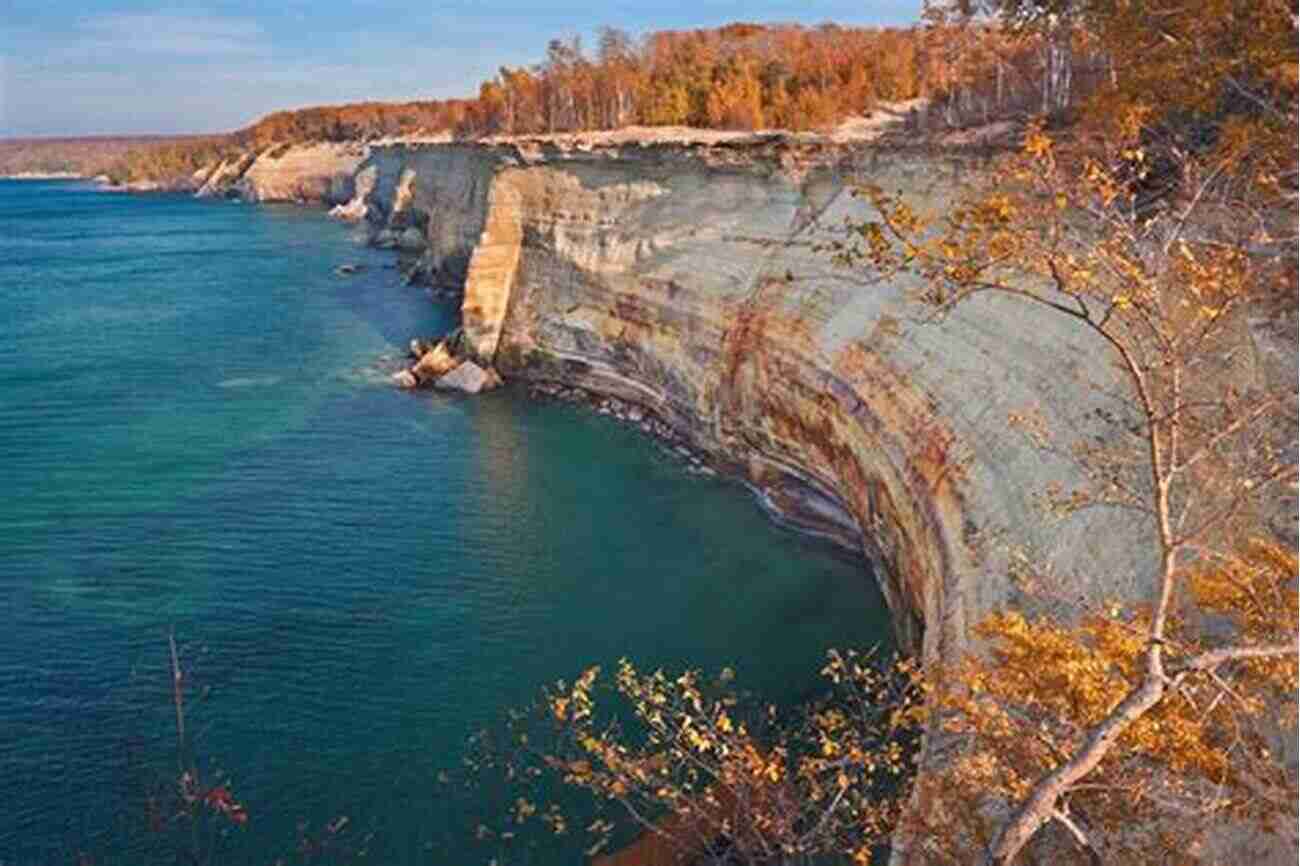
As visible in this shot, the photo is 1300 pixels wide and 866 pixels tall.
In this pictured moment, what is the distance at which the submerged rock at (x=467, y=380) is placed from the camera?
152 feet

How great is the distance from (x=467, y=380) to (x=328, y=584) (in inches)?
788

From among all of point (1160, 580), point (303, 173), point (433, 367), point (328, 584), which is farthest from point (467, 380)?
point (303, 173)

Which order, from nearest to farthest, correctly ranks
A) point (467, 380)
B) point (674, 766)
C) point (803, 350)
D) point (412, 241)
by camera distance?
point (674, 766) → point (803, 350) → point (467, 380) → point (412, 241)

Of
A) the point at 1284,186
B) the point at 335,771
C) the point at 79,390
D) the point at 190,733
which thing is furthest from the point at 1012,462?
the point at 79,390

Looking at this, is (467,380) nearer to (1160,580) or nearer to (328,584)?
(328,584)

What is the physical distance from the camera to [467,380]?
153ft

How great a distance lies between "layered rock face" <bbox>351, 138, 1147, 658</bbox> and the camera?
2016 cm

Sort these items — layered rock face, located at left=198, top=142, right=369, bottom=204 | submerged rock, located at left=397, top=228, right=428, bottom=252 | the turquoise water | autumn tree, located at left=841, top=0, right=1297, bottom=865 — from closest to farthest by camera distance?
autumn tree, located at left=841, top=0, right=1297, bottom=865, the turquoise water, submerged rock, located at left=397, top=228, right=428, bottom=252, layered rock face, located at left=198, top=142, right=369, bottom=204

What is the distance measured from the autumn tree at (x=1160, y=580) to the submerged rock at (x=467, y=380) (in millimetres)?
33485

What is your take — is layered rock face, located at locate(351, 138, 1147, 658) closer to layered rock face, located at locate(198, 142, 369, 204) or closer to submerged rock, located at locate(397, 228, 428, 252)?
submerged rock, located at locate(397, 228, 428, 252)

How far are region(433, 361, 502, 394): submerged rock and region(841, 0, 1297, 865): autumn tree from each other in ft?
110

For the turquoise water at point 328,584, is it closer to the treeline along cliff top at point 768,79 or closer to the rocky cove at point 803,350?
the rocky cove at point 803,350

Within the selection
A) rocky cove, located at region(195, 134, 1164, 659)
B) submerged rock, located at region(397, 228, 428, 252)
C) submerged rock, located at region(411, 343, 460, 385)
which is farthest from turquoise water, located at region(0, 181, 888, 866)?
submerged rock, located at region(397, 228, 428, 252)

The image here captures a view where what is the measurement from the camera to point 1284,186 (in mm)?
16141
